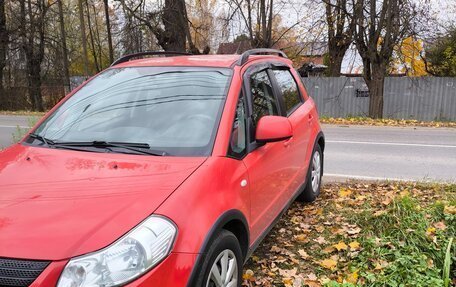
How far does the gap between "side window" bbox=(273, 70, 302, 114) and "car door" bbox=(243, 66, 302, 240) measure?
314 millimetres

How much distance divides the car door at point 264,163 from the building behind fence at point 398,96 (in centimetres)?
1816

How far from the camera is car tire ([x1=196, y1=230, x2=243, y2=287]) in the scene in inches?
94.9

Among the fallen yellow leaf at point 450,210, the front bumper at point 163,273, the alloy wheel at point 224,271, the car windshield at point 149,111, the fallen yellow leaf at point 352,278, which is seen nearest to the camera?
the front bumper at point 163,273

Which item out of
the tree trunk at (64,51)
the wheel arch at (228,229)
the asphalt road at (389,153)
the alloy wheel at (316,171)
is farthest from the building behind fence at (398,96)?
the wheel arch at (228,229)

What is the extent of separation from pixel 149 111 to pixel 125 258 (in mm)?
1544

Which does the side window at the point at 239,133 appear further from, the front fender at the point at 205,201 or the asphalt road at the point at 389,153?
the asphalt road at the point at 389,153

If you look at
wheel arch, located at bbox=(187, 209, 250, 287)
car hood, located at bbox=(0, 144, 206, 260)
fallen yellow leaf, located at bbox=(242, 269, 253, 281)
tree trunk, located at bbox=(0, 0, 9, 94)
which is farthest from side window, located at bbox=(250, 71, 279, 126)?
tree trunk, located at bbox=(0, 0, 9, 94)

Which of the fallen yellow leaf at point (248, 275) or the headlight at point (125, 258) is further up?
the headlight at point (125, 258)

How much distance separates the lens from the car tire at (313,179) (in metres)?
5.14

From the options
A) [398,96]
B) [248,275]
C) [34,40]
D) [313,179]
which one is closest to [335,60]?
[398,96]

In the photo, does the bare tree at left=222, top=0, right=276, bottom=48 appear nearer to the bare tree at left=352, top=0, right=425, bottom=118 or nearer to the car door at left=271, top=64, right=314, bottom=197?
the bare tree at left=352, top=0, right=425, bottom=118

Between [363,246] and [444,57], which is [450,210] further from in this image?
[444,57]

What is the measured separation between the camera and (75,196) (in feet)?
7.77

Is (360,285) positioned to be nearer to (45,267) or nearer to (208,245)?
(208,245)
